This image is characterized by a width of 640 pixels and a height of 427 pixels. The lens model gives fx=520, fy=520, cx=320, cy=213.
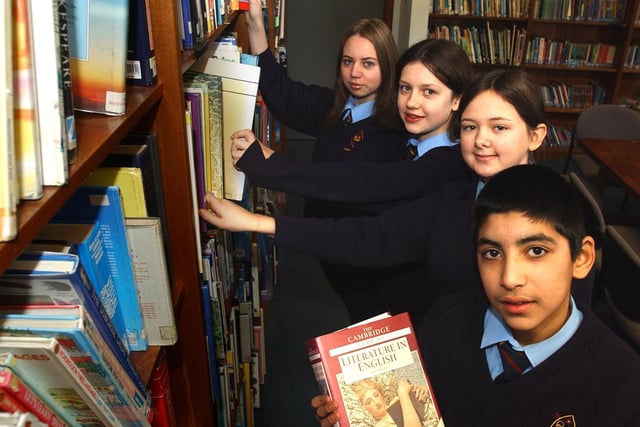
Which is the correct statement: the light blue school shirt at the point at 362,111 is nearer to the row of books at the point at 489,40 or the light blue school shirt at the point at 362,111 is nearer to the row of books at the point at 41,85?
the row of books at the point at 41,85

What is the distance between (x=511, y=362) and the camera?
38.4 inches

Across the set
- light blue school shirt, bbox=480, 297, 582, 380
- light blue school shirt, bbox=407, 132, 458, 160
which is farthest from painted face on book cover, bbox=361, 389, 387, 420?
light blue school shirt, bbox=407, 132, 458, 160

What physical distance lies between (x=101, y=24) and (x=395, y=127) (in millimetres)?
1063

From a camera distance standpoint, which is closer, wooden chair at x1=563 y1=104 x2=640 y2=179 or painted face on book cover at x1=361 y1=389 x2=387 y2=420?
painted face on book cover at x1=361 y1=389 x2=387 y2=420

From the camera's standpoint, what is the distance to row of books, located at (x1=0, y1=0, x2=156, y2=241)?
1.47ft

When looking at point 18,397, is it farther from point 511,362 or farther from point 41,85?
point 511,362

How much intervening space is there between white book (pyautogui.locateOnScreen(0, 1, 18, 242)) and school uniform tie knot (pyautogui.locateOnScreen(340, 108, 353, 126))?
134 centimetres

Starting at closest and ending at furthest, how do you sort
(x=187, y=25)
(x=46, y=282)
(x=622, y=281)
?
(x=46, y=282) < (x=187, y=25) < (x=622, y=281)

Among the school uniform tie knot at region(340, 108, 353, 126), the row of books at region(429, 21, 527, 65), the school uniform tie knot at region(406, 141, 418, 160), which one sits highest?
the row of books at region(429, 21, 527, 65)

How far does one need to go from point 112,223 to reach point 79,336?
0.68 feet

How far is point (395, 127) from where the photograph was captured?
1635 millimetres

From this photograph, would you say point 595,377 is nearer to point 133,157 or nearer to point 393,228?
point 393,228

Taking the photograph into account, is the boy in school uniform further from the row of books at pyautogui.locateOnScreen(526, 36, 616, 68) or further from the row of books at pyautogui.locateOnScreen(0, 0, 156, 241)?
the row of books at pyautogui.locateOnScreen(526, 36, 616, 68)

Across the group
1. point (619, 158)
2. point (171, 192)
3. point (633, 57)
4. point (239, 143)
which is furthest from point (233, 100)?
point (633, 57)
